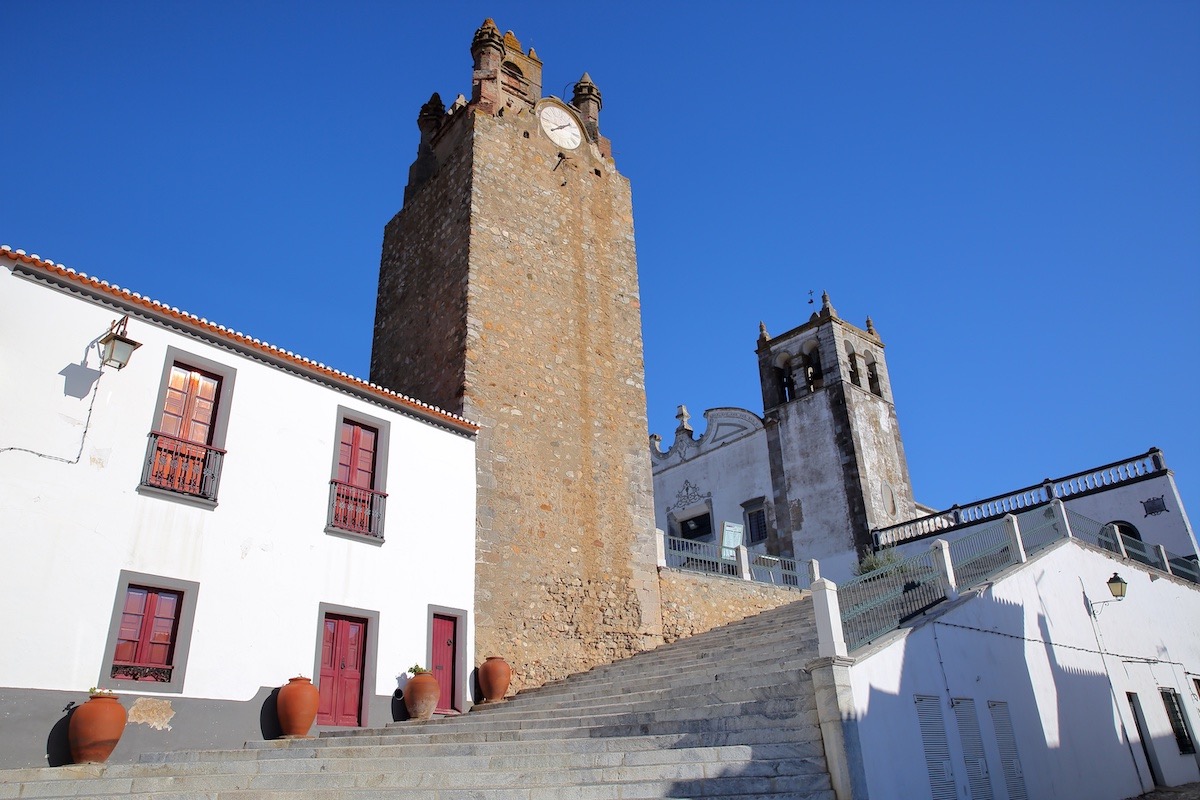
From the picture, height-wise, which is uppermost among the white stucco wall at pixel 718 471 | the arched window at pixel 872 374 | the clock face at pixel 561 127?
the clock face at pixel 561 127

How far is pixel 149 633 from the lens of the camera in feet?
28.9

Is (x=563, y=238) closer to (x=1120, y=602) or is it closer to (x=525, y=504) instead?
(x=525, y=504)

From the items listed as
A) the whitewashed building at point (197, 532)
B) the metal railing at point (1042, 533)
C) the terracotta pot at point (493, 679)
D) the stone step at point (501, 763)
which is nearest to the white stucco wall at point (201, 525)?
the whitewashed building at point (197, 532)

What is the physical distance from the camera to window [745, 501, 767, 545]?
2422 centimetres

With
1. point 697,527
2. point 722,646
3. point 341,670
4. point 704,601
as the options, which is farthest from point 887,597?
point 697,527

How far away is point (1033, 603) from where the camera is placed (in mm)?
12109

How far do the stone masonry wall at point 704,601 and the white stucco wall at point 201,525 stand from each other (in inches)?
166

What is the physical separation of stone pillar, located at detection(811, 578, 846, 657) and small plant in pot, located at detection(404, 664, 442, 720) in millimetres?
5089

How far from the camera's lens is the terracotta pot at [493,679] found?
450 inches

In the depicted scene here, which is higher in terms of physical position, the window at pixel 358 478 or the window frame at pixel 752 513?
the window frame at pixel 752 513

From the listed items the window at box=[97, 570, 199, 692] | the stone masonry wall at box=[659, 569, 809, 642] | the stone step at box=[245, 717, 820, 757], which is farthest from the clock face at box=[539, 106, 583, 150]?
the stone step at box=[245, 717, 820, 757]

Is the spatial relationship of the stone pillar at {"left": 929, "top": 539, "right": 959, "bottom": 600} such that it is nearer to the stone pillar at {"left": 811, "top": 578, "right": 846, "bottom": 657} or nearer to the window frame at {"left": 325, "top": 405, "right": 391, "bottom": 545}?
the stone pillar at {"left": 811, "top": 578, "right": 846, "bottom": 657}

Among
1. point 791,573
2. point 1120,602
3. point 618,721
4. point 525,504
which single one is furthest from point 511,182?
point 1120,602

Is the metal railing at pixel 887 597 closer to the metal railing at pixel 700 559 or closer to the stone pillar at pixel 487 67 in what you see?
the metal railing at pixel 700 559
